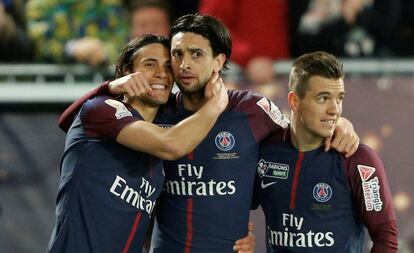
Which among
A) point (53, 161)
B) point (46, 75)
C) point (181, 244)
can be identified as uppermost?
point (46, 75)

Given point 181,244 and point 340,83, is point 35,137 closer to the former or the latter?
point 181,244

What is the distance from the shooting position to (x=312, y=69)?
4613mm

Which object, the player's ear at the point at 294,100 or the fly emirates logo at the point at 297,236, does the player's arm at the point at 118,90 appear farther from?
the fly emirates logo at the point at 297,236

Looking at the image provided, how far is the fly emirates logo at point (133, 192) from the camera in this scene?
4.56 metres

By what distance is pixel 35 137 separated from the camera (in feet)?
21.1

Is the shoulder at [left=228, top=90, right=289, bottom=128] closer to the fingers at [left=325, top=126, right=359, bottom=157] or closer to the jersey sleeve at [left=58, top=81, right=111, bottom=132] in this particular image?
the fingers at [left=325, top=126, right=359, bottom=157]

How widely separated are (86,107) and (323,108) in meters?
1.06

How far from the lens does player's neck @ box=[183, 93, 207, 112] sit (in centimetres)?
481

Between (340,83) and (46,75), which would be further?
(46,75)

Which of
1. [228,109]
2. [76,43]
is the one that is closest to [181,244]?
[228,109]

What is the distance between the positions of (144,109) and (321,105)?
0.83m

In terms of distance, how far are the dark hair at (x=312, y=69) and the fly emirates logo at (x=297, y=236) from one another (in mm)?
565

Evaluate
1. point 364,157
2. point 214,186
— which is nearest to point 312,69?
point 364,157

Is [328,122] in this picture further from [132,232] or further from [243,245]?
[132,232]
